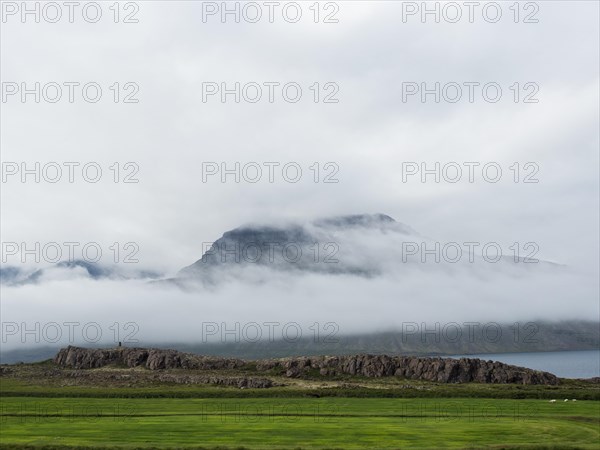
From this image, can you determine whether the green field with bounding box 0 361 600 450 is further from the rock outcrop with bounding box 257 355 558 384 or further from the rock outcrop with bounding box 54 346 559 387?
the rock outcrop with bounding box 257 355 558 384

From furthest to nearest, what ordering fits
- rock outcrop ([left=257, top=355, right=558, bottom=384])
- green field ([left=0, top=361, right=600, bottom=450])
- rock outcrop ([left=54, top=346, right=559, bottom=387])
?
rock outcrop ([left=54, top=346, right=559, bottom=387])
rock outcrop ([left=257, top=355, right=558, bottom=384])
green field ([left=0, top=361, right=600, bottom=450])

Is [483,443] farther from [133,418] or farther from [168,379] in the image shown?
[168,379]

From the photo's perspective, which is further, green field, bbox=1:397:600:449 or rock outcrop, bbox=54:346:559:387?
rock outcrop, bbox=54:346:559:387

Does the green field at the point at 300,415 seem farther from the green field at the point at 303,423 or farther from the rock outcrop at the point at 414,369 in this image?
the rock outcrop at the point at 414,369

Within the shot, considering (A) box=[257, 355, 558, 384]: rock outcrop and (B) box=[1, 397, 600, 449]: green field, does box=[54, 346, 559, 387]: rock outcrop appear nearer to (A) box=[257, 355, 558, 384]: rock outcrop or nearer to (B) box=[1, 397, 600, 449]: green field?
(A) box=[257, 355, 558, 384]: rock outcrop

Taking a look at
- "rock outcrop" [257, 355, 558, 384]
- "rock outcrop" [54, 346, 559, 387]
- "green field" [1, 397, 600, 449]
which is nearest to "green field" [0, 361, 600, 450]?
"green field" [1, 397, 600, 449]

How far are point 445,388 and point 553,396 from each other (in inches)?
1052

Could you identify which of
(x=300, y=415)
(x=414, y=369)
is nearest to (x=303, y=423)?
(x=300, y=415)

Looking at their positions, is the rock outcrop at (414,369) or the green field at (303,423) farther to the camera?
the rock outcrop at (414,369)

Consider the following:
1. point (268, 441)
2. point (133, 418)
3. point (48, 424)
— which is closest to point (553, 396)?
point (268, 441)

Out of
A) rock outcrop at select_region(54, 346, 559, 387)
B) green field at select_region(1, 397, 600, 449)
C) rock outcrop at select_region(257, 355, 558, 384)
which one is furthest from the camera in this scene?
rock outcrop at select_region(54, 346, 559, 387)

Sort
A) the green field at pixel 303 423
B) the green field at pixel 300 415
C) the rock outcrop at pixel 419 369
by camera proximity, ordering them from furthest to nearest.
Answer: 1. the rock outcrop at pixel 419 369
2. the green field at pixel 300 415
3. the green field at pixel 303 423

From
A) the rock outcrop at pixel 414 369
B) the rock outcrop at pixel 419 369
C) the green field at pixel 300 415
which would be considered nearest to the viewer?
the green field at pixel 300 415

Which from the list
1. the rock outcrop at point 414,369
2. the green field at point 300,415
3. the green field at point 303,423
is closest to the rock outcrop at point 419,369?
the rock outcrop at point 414,369
